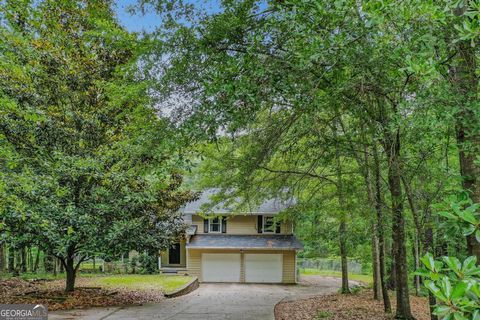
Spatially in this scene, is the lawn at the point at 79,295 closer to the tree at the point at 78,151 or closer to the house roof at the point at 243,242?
the tree at the point at 78,151

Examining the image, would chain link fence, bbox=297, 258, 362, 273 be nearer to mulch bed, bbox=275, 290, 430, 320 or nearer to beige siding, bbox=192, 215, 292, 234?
beige siding, bbox=192, 215, 292, 234

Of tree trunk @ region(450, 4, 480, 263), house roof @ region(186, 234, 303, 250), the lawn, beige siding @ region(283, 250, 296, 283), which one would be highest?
tree trunk @ region(450, 4, 480, 263)

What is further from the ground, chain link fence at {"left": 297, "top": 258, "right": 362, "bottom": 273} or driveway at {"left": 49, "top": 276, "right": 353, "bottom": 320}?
driveway at {"left": 49, "top": 276, "right": 353, "bottom": 320}

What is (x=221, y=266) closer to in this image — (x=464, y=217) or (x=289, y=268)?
(x=289, y=268)

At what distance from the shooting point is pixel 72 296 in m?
12.1

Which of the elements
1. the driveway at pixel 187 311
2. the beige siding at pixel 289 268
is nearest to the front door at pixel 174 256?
the beige siding at pixel 289 268

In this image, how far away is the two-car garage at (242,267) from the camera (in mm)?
23031

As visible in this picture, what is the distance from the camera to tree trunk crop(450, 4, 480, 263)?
152 inches

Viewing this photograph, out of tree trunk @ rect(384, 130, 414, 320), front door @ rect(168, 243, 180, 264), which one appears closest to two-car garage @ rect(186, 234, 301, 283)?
front door @ rect(168, 243, 180, 264)

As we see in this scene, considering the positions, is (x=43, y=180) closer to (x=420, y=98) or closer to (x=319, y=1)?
(x=319, y=1)

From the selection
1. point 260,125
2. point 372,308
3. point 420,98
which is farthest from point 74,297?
point 420,98

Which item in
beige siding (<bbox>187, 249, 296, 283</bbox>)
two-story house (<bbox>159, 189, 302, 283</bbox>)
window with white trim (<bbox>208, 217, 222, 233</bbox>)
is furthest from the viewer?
window with white trim (<bbox>208, 217, 222, 233</bbox>)

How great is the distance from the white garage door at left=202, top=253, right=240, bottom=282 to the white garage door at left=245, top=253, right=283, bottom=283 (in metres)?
0.69

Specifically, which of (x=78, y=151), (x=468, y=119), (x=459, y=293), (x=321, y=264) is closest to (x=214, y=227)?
(x=78, y=151)
